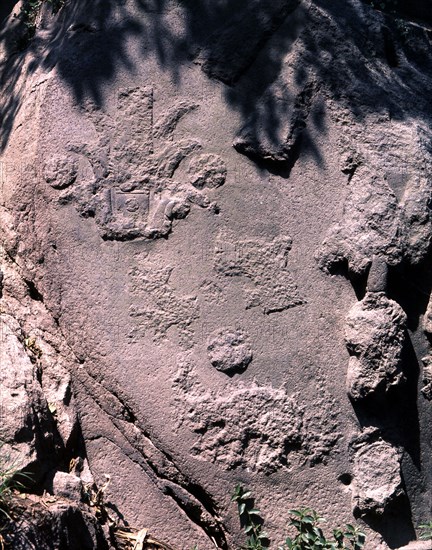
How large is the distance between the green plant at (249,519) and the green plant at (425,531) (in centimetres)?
57

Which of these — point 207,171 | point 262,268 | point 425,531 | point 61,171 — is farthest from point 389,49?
point 425,531

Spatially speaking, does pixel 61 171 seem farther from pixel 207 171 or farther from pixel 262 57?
pixel 262 57

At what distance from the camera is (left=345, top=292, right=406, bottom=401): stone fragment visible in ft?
9.53

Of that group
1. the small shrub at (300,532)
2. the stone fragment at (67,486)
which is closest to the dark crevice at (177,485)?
the small shrub at (300,532)

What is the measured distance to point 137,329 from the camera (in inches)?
118

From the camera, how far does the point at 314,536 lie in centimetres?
281

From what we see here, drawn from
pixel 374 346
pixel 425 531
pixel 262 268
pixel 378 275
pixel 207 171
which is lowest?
pixel 425 531

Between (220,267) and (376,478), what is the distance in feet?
3.20

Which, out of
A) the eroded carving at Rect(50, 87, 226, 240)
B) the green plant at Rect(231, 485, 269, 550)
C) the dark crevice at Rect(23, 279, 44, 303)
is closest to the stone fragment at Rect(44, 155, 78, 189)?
the eroded carving at Rect(50, 87, 226, 240)

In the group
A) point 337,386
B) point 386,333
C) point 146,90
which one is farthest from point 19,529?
point 146,90

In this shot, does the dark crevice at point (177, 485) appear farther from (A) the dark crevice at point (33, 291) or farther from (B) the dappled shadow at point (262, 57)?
(B) the dappled shadow at point (262, 57)

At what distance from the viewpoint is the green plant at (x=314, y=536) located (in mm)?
2805

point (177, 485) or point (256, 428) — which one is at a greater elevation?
point (256, 428)

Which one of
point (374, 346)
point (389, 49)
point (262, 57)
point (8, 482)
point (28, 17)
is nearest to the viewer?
point (8, 482)
